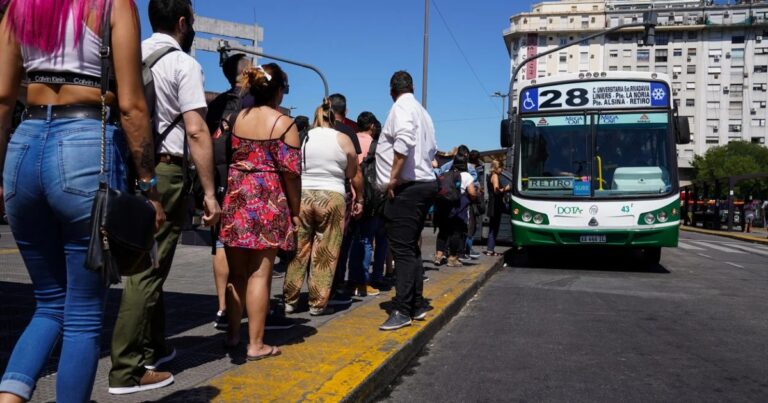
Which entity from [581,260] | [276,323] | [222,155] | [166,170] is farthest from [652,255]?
[166,170]

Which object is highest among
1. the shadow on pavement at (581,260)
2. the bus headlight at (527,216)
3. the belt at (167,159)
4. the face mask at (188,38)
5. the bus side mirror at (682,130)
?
the bus side mirror at (682,130)

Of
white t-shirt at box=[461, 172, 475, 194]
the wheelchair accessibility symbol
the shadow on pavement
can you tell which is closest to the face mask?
white t-shirt at box=[461, 172, 475, 194]

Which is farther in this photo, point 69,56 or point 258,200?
point 258,200

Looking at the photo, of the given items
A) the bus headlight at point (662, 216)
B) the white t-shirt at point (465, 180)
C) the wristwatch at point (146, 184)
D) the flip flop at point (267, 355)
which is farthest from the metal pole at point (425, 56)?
the wristwatch at point (146, 184)

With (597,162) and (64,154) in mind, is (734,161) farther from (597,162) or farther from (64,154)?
(64,154)

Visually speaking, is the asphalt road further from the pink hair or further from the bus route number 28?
the bus route number 28

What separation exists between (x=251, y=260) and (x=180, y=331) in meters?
0.97

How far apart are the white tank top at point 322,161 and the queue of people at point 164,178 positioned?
0.01 metres

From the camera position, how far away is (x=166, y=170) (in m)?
3.21

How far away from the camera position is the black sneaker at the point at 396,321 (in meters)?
4.68

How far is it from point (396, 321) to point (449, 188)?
406cm

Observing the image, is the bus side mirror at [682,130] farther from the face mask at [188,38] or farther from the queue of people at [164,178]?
the face mask at [188,38]

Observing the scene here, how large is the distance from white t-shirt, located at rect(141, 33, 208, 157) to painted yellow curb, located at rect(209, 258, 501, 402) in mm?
1188

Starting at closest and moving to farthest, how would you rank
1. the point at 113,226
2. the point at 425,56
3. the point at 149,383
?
the point at 113,226 < the point at 149,383 < the point at 425,56
